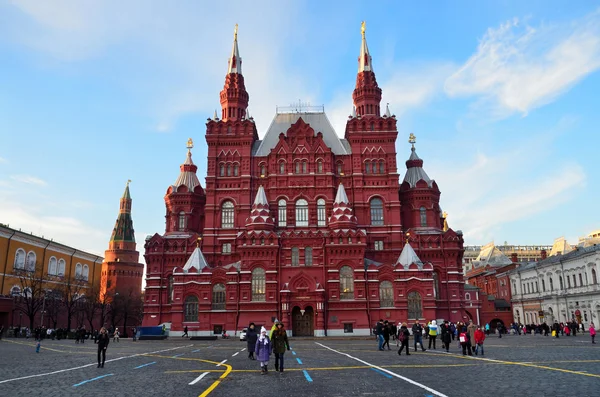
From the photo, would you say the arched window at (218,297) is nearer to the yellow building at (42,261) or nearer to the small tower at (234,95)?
the small tower at (234,95)

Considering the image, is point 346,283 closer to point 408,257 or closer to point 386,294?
point 386,294

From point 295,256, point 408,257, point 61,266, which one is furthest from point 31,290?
point 408,257

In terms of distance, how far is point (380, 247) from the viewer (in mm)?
58094

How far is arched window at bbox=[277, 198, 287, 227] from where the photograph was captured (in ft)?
193

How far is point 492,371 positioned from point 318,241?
38.2 metres

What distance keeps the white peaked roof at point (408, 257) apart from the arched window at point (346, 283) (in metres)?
5.68

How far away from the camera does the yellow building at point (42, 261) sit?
2483 inches

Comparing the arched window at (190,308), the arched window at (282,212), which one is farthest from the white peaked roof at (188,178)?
the arched window at (190,308)

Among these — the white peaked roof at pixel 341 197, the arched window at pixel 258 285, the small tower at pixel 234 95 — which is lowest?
the arched window at pixel 258 285

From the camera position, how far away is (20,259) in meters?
66.6

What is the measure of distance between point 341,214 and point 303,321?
12.5 m

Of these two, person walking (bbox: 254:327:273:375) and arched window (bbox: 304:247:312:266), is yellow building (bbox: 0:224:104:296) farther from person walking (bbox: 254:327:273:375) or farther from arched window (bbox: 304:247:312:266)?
person walking (bbox: 254:327:273:375)

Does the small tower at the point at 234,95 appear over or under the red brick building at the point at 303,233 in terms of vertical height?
over

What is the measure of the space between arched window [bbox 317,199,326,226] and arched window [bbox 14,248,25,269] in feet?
135
